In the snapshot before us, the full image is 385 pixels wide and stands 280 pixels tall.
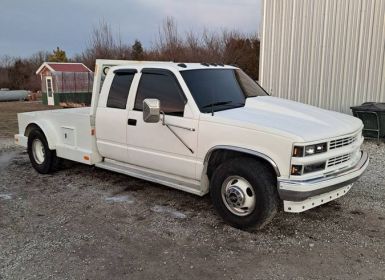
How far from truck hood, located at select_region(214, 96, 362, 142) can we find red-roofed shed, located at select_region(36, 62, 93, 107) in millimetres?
22037

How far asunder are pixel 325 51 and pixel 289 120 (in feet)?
23.5

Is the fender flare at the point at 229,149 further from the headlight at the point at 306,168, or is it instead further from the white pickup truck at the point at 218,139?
the headlight at the point at 306,168

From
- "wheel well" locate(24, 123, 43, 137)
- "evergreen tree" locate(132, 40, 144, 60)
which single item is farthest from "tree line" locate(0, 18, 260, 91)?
"wheel well" locate(24, 123, 43, 137)

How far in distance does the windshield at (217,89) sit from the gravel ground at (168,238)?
141 cm

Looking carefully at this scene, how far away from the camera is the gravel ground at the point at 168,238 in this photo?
377 centimetres

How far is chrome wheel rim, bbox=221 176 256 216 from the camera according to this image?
14.8 ft

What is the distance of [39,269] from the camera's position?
3.80m

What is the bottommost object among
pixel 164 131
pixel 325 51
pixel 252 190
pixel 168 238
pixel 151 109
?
pixel 168 238

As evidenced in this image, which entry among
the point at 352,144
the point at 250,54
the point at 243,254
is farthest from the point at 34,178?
the point at 250,54

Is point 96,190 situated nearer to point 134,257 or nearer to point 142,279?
point 134,257

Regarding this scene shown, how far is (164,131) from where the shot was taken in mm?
5211

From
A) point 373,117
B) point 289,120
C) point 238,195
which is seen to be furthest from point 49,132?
point 373,117

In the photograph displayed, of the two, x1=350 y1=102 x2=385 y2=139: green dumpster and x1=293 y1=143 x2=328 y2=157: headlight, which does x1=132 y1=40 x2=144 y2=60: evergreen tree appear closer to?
x1=350 y1=102 x2=385 y2=139: green dumpster

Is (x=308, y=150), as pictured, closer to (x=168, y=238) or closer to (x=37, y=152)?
(x=168, y=238)
